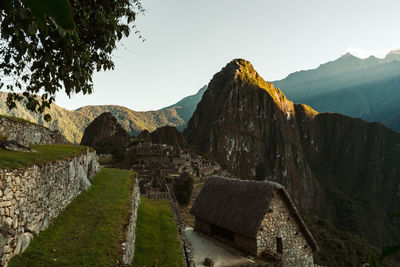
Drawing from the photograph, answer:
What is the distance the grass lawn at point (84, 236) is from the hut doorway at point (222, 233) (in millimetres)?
7415

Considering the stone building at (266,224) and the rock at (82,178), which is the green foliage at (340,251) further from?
the rock at (82,178)

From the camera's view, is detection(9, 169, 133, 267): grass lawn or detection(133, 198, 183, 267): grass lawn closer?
detection(9, 169, 133, 267): grass lawn

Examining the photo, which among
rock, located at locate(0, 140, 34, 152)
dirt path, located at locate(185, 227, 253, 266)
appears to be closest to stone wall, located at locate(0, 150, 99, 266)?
rock, located at locate(0, 140, 34, 152)

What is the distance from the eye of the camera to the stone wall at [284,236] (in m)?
14.0

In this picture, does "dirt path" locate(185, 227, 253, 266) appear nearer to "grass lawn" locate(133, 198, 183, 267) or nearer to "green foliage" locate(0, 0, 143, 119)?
"grass lawn" locate(133, 198, 183, 267)

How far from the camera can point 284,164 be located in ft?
507

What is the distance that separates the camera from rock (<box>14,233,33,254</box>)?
603 centimetres

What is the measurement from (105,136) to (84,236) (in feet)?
271

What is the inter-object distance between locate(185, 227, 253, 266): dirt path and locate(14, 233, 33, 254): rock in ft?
27.9

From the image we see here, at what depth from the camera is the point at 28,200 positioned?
691cm

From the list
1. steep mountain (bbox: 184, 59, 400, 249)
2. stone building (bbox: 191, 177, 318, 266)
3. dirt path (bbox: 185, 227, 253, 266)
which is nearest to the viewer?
dirt path (bbox: 185, 227, 253, 266)

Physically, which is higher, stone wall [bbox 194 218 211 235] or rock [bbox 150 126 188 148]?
rock [bbox 150 126 188 148]

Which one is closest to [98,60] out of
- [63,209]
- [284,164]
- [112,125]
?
[63,209]

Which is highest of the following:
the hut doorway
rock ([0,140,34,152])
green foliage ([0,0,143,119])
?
green foliage ([0,0,143,119])
